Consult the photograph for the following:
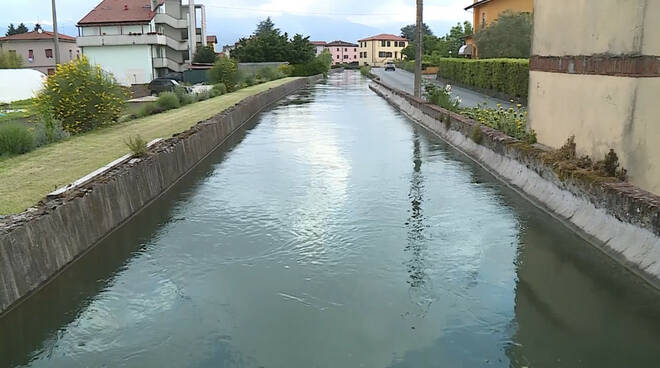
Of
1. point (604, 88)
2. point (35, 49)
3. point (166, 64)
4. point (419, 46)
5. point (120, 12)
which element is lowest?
point (604, 88)

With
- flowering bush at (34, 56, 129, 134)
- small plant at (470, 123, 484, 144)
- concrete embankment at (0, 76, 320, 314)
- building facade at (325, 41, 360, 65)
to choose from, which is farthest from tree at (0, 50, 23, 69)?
building facade at (325, 41, 360, 65)

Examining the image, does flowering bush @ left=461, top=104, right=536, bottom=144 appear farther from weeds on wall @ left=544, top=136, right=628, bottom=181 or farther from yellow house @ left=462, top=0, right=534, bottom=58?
yellow house @ left=462, top=0, right=534, bottom=58

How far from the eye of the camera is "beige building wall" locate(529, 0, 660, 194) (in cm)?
938

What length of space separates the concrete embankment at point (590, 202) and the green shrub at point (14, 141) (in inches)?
444

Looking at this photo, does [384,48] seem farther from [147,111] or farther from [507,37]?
[147,111]

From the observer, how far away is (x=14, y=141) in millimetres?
15586

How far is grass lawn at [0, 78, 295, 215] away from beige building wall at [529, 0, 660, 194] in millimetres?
8903

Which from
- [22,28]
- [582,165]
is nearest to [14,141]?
[582,165]

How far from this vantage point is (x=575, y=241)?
952cm

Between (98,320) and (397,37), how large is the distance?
603 ft

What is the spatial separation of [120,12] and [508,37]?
46.7 m

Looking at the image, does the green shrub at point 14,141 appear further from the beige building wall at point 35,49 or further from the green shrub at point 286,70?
the beige building wall at point 35,49

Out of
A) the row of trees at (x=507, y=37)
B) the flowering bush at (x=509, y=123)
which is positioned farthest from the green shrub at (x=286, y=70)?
the flowering bush at (x=509, y=123)

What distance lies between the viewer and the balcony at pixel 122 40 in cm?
6906
